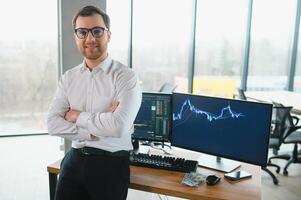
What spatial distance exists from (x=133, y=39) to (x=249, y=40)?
A: 2234mm

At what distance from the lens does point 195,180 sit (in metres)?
1.66

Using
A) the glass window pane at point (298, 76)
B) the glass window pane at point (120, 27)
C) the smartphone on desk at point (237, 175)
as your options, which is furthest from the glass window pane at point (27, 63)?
the glass window pane at point (298, 76)

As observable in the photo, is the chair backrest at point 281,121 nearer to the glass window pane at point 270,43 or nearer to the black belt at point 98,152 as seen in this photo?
the black belt at point 98,152

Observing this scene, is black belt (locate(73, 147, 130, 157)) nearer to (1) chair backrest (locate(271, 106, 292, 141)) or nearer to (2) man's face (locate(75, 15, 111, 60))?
(2) man's face (locate(75, 15, 111, 60))

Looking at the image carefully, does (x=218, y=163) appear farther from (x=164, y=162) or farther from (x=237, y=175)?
(x=164, y=162)

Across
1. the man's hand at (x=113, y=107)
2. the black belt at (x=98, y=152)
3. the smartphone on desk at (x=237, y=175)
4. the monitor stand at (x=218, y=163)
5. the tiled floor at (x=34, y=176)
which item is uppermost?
the man's hand at (x=113, y=107)

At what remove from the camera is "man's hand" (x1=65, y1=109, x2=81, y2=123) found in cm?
171

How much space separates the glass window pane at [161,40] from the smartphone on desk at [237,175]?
3818 mm

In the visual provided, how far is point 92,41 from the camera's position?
165cm

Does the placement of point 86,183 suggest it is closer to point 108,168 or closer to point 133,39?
point 108,168

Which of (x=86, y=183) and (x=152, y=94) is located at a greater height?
(x=152, y=94)

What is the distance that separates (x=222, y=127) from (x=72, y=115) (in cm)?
87

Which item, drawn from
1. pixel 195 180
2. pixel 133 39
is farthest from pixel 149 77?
pixel 195 180

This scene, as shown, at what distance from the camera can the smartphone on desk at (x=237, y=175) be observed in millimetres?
1727
